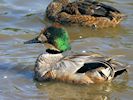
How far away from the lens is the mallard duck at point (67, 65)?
351 inches

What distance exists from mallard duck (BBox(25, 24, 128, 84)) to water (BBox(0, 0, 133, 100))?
0.15 meters

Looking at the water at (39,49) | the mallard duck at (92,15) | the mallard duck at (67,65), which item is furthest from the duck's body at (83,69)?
the mallard duck at (92,15)

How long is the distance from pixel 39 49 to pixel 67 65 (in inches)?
74.7

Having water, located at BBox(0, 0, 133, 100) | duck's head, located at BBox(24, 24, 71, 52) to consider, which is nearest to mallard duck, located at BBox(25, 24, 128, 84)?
duck's head, located at BBox(24, 24, 71, 52)

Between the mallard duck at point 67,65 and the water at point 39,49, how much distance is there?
147mm

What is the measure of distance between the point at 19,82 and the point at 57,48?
2.81ft

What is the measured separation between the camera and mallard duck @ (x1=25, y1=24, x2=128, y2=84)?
8.91 meters

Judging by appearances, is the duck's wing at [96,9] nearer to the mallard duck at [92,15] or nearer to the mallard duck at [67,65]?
the mallard duck at [92,15]

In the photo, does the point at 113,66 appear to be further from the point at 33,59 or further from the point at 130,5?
the point at 130,5

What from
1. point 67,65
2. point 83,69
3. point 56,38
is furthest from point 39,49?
point 83,69

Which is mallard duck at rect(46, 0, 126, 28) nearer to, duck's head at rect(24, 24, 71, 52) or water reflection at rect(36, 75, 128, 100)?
duck's head at rect(24, 24, 71, 52)

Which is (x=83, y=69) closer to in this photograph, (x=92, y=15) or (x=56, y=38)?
(x=56, y=38)

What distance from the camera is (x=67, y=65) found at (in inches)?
353

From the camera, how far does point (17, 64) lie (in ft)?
32.7
